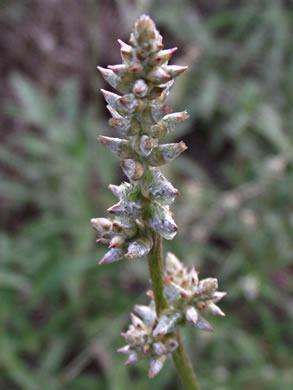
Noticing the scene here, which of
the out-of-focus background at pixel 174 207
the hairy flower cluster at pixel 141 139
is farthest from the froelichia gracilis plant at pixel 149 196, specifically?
the out-of-focus background at pixel 174 207

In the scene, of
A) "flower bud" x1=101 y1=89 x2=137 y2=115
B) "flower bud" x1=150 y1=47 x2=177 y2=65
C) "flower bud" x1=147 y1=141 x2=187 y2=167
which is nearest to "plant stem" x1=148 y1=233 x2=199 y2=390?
"flower bud" x1=147 y1=141 x2=187 y2=167

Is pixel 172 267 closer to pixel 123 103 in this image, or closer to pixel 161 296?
pixel 161 296

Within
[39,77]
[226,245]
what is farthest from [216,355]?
[39,77]

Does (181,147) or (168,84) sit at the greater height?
(168,84)

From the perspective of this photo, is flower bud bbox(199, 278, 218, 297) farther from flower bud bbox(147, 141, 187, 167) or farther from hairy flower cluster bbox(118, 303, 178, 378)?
flower bud bbox(147, 141, 187, 167)

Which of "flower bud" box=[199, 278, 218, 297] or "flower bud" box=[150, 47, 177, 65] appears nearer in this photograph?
"flower bud" box=[150, 47, 177, 65]

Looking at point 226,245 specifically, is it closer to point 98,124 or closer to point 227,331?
point 227,331

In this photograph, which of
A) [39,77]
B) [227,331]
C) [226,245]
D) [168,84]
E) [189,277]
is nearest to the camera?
[168,84]
